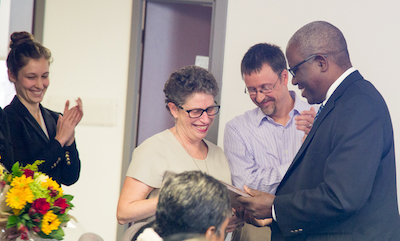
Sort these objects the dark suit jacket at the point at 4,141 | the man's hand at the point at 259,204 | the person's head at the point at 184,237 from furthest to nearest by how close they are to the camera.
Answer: the dark suit jacket at the point at 4,141 → the man's hand at the point at 259,204 → the person's head at the point at 184,237

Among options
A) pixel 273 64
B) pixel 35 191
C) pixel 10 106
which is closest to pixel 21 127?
pixel 10 106

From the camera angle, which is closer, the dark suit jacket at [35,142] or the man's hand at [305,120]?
the dark suit jacket at [35,142]

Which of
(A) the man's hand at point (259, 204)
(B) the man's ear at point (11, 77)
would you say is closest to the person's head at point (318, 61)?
(A) the man's hand at point (259, 204)

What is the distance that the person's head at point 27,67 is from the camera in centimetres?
217

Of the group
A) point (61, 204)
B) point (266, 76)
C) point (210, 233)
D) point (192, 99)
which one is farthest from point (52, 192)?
point (266, 76)

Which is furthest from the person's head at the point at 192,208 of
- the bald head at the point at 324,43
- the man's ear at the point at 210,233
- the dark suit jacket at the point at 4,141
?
the dark suit jacket at the point at 4,141

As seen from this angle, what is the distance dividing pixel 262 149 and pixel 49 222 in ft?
4.28

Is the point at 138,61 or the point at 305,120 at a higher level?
the point at 138,61

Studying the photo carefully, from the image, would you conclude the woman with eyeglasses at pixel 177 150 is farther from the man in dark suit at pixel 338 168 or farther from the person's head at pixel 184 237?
the person's head at pixel 184 237

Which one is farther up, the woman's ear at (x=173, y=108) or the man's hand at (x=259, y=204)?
the woman's ear at (x=173, y=108)

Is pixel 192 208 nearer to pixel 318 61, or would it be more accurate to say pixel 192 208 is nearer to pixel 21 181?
pixel 21 181

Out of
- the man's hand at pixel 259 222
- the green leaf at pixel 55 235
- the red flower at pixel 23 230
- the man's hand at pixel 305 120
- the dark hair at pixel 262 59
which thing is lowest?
the man's hand at pixel 259 222

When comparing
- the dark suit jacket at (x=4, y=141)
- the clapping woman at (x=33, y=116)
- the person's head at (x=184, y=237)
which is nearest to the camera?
the person's head at (x=184, y=237)

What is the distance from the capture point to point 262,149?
96.0 inches
